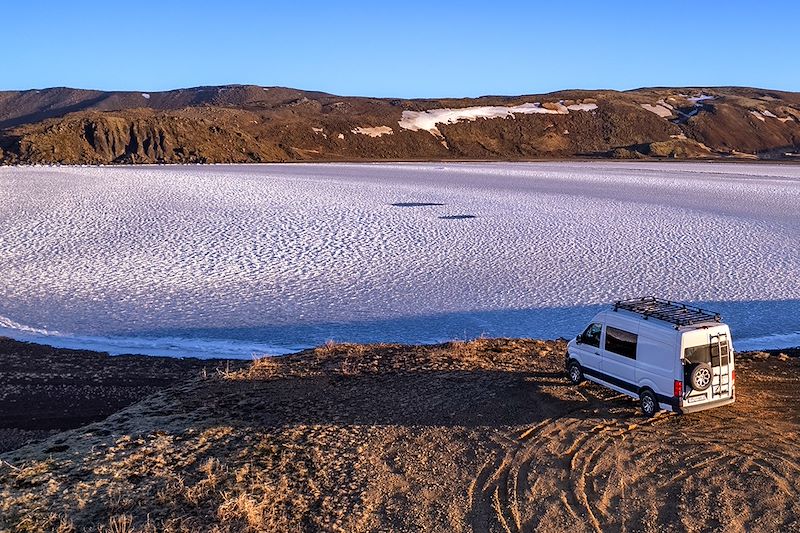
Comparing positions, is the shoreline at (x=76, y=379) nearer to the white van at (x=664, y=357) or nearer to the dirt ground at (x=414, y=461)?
the dirt ground at (x=414, y=461)

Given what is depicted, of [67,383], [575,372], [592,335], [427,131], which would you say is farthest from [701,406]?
[427,131]

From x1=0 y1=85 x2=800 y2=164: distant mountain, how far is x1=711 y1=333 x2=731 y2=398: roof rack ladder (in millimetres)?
54110

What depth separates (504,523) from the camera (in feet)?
23.0

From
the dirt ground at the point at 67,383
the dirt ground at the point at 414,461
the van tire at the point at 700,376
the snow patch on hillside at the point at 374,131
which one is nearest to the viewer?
the dirt ground at the point at 414,461

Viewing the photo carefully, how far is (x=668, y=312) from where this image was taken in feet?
32.9

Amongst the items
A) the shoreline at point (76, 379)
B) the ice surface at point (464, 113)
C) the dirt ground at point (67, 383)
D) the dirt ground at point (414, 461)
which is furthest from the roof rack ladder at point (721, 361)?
the ice surface at point (464, 113)

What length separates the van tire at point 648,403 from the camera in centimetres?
938

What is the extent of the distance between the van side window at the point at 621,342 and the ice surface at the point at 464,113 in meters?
71.3

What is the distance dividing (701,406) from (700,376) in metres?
0.39

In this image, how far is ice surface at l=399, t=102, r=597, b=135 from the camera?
81.8 m

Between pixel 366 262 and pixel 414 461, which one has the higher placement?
pixel 366 262

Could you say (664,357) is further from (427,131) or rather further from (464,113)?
(464,113)

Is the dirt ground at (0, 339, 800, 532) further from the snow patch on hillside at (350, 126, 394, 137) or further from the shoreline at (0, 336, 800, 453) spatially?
the snow patch on hillside at (350, 126, 394, 137)

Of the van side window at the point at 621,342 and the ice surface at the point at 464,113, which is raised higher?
the ice surface at the point at 464,113
